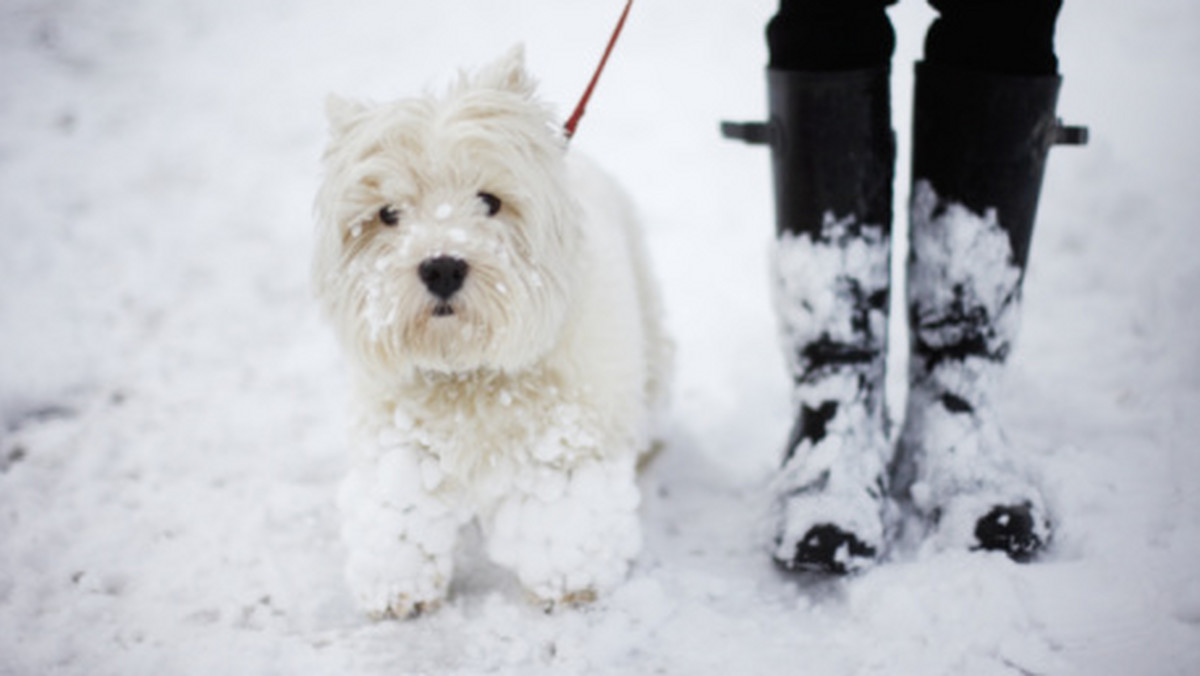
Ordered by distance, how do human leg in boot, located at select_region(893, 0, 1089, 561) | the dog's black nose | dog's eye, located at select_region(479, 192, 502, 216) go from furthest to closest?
human leg in boot, located at select_region(893, 0, 1089, 561) < dog's eye, located at select_region(479, 192, 502, 216) < the dog's black nose

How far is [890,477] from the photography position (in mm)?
2178

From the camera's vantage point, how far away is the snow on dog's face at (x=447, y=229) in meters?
1.64

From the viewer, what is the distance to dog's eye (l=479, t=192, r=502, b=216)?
1.71m

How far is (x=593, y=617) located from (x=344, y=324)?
840mm

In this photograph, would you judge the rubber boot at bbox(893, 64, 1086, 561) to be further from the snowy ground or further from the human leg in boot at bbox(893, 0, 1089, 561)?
the snowy ground

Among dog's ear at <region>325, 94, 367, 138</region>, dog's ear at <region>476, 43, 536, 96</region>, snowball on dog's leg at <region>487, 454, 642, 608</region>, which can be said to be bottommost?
snowball on dog's leg at <region>487, 454, 642, 608</region>

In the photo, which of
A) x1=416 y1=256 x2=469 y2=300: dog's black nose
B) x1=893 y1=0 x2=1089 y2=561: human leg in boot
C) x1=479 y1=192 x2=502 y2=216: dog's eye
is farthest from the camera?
x1=893 y1=0 x2=1089 y2=561: human leg in boot

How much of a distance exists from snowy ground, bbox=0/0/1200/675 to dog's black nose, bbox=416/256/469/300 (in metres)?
0.76

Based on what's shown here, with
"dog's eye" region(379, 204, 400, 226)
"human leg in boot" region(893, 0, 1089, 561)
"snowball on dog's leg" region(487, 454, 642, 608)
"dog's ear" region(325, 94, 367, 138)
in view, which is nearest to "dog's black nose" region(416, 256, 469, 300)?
"dog's eye" region(379, 204, 400, 226)

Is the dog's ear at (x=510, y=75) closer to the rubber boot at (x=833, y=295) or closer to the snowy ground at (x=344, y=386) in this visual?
the rubber boot at (x=833, y=295)

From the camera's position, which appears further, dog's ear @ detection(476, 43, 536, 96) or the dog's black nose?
dog's ear @ detection(476, 43, 536, 96)

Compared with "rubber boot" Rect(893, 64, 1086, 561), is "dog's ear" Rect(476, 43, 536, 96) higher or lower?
higher

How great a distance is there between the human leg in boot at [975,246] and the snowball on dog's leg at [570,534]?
74 cm

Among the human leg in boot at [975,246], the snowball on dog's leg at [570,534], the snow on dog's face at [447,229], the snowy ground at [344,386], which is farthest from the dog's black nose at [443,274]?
the human leg in boot at [975,246]
